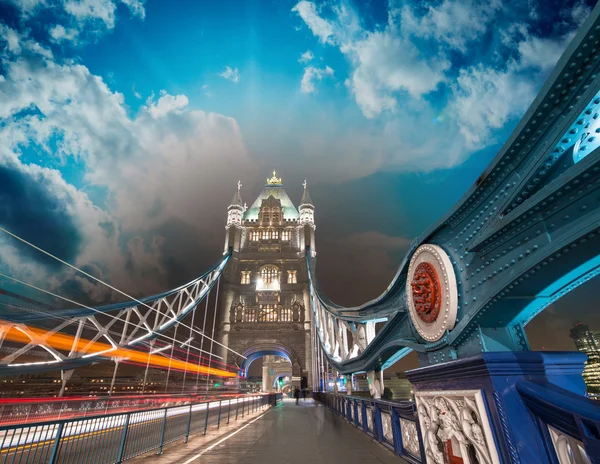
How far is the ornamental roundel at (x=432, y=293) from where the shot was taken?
3.34m

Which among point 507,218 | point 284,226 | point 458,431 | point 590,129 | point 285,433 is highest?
point 284,226

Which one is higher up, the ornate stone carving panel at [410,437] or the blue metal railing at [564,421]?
the blue metal railing at [564,421]

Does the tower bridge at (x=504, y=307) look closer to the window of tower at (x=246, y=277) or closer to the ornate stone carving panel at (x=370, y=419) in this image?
the ornate stone carving panel at (x=370, y=419)

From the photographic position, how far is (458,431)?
238cm

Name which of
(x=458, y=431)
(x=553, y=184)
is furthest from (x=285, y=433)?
(x=553, y=184)

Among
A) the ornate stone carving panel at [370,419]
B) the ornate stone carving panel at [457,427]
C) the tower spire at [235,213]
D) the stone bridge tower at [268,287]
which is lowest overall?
the ornate stone carving panel at [370,419]

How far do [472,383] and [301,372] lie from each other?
37.5 metres

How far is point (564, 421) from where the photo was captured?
1.60 meters

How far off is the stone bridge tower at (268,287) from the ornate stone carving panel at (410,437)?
29.2m

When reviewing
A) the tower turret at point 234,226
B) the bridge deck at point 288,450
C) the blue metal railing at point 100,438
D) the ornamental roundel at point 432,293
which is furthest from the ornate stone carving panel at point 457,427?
the tower turret at point 234,226

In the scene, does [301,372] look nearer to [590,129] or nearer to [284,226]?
[284,226]

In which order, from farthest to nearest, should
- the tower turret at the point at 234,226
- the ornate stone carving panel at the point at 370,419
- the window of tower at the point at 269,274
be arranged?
1. the tower turret at the point at 234,226
2. the window of tower at the point at 269,274
3. the ornate stone carving panel at the point at 370,419

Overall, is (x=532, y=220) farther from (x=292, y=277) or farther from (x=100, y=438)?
(x=292, y=277)

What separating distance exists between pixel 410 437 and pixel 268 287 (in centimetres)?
4099
